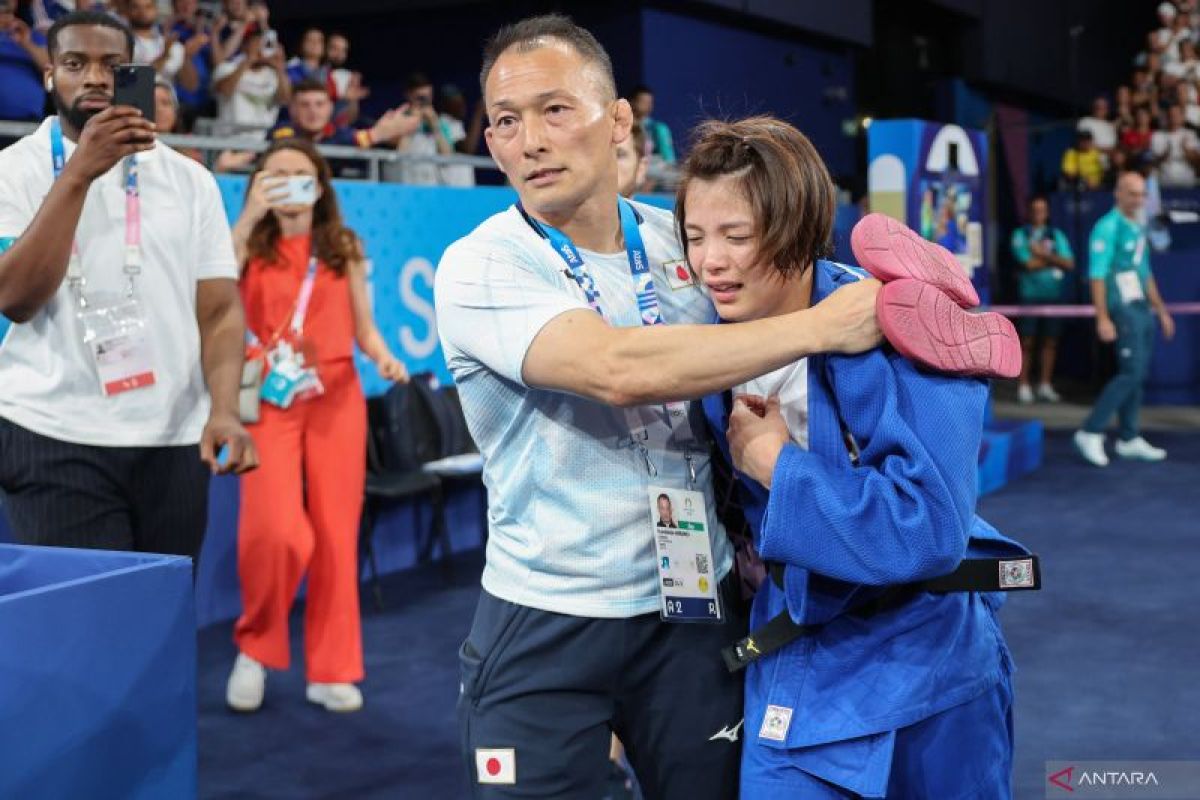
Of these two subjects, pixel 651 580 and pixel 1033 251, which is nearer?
pixel 651 580

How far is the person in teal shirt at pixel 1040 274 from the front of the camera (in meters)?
13.2

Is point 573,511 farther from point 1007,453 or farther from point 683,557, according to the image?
point 1007,453

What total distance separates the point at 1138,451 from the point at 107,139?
8243 millimetres

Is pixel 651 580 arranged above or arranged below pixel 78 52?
below

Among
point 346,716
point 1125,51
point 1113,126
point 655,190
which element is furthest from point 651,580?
point 1125,51

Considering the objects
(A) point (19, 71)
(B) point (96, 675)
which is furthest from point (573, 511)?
(A) point (19, 71)

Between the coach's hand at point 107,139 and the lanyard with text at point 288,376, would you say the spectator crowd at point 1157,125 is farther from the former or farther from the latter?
the coach's hand at point 107,139

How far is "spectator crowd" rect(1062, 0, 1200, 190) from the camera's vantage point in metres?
14.7

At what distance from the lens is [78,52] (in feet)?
9.84

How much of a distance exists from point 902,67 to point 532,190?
18.8 meters

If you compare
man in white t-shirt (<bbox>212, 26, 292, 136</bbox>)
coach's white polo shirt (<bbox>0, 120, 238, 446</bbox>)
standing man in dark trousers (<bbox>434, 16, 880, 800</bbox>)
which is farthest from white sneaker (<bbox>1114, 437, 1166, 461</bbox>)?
standing man in dark trousers (<bbox>434, 16, 880, 800</bbox>)

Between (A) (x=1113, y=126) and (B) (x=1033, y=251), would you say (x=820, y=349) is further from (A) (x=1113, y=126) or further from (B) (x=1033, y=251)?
(A) (x=1113, y=126)

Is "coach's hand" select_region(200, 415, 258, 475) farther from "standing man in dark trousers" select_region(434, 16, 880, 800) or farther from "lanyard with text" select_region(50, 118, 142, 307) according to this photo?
"standing man in dark trousers" select_region(434, 16, 880, 800)

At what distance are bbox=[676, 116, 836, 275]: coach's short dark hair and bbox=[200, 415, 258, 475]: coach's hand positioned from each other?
1.53m
